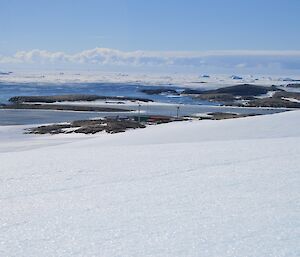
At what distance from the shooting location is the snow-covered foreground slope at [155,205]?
11.0 feet

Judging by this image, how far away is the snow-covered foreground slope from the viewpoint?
3348mm

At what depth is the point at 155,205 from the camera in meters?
4.36

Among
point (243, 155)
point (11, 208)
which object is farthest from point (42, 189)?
point (243, 155)

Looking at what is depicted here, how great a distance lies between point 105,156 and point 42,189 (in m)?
2.52

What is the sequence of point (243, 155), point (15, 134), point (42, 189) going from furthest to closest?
point (15, 134) → point (243, 155) → point (42, 189)

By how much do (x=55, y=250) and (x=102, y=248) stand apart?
0.32m

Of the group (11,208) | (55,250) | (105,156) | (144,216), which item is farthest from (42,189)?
(105,156)

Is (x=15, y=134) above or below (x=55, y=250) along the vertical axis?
below

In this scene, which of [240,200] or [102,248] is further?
[240,200]

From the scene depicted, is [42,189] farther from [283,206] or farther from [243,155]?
[243,155]

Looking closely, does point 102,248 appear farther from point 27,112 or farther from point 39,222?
point 27,112

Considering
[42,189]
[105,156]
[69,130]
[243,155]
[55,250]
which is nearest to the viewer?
[55,250]

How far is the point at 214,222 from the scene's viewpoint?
3797 millimetres

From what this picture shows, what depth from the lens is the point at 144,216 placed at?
403 centimetres
